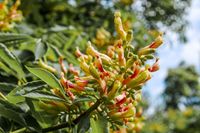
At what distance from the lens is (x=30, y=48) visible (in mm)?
2346

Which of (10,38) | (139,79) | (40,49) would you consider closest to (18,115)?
(139,79)

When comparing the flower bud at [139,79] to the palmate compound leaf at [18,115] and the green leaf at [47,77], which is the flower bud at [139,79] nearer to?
the green leaf at [47,77]

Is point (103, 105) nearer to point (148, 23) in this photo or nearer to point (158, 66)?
point (158, 66)

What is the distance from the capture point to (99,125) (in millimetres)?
1467

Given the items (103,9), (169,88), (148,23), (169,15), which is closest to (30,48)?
(103,9)

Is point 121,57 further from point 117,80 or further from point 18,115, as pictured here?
point 18,115

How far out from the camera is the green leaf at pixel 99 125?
1.46 m

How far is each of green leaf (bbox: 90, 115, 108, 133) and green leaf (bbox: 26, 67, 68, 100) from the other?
0.13 metres

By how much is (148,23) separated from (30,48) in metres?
3.47

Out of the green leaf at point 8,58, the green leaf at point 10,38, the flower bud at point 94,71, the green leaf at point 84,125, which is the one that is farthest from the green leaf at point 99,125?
the green leaf at point 10,38

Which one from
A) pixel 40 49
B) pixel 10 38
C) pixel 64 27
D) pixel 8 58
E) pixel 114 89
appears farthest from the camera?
pixel 64 27

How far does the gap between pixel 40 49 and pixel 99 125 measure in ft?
2.36

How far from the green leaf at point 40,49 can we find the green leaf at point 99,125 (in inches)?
24.6

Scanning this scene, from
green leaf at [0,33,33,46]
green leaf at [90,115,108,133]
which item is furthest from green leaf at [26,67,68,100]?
green leaf at [0,33,33,46]
